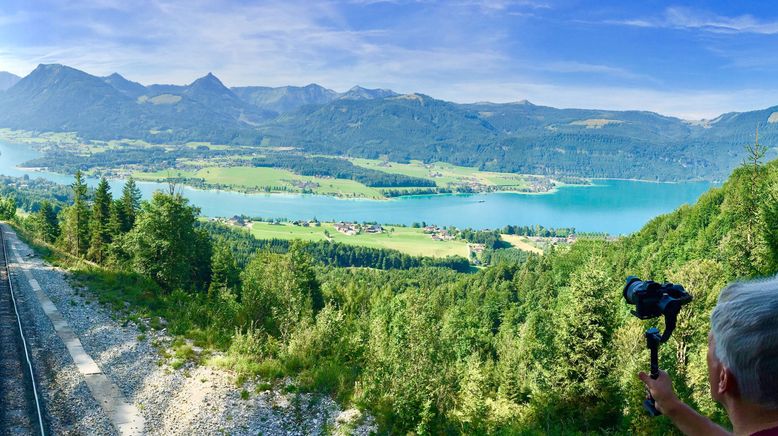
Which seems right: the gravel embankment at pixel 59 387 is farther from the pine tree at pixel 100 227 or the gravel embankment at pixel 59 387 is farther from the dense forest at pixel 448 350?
the pine tree at pixel 100 227

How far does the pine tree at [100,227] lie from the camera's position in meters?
30.8

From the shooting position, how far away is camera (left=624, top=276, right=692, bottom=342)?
207 centimetres

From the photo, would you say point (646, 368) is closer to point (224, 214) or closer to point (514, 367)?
point (514, 367)

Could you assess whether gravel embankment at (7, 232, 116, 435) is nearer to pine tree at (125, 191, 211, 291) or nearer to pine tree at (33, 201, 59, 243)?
pine tree at (125, 191, 211, 291)

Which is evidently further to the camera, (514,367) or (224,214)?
(224,214)

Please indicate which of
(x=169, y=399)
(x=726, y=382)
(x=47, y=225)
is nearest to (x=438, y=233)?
(x=47, y=225)

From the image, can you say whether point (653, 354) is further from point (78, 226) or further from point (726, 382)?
point (78, 226)

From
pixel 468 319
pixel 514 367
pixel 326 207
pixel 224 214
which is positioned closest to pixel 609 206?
pixel 326 207

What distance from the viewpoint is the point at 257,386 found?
1107 centimetres

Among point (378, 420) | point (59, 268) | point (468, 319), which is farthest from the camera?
point (468, 319)

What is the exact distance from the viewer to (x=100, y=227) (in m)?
31.2

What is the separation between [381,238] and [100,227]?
297ft

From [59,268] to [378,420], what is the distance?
60.7 ft

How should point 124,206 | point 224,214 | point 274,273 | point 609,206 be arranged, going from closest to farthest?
point 274,273 → point 124,206 → point 224,214 → point 609,206
